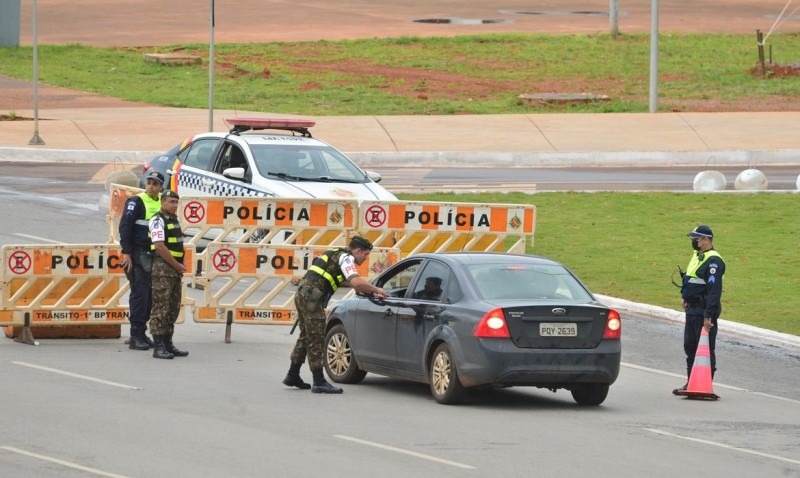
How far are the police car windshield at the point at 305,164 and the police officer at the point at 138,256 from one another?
17.0 feet

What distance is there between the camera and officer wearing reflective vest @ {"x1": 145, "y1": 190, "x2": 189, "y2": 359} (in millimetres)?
15844

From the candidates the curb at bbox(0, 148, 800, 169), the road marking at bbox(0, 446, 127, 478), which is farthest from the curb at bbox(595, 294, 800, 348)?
the curb at bbox(0, 148, 800, 169)

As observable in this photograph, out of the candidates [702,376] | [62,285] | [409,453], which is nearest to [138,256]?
[62,285]

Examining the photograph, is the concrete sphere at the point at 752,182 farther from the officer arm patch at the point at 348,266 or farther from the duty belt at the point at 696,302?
the officer arm patch at the point at 348,266

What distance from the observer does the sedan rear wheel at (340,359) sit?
594 inches

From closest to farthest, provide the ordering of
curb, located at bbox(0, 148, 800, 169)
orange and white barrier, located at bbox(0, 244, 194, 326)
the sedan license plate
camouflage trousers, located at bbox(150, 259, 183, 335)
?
the sedan license plate
camouflage trousers, located at bbox(150, 259, 183, 335)
orange and white barrier, located at bbox(0, 244, 194, 326)
curb, located at bbox(0, 148, 800, 169)

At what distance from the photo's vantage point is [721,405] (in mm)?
14484

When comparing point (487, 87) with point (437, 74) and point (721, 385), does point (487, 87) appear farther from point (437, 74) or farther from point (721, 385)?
point (721, 385)

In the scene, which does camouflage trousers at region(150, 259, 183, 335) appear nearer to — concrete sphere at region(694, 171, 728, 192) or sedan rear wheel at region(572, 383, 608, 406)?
sedan rear wheel at region(572, 383, 608, 406)

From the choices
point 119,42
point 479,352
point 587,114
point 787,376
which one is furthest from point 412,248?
point 119,42

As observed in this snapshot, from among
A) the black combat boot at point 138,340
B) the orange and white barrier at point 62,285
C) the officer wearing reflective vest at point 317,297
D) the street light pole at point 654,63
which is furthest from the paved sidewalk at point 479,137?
the officer wearing reflective vest at point 317,297

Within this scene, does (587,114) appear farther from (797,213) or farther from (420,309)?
(420,309)

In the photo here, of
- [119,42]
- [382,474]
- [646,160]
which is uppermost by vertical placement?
[119,42]

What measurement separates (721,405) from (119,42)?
4243cm
